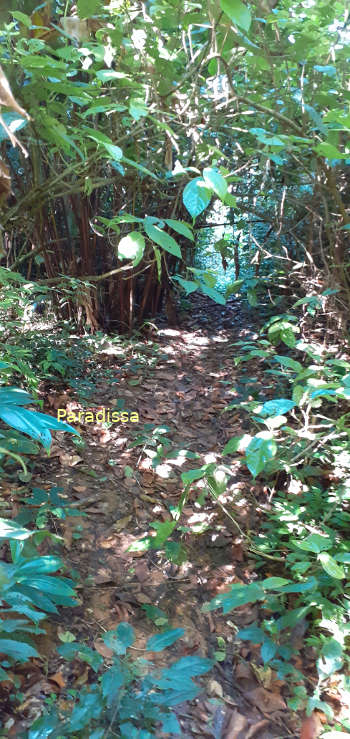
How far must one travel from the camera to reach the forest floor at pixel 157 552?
1.43 metres

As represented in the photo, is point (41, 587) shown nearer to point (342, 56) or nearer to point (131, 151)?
point (131, 151)

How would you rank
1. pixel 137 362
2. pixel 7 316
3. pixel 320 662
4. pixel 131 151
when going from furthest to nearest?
pixel 137 362, pixel 7 316, pixel 131 151, pixel 320 662

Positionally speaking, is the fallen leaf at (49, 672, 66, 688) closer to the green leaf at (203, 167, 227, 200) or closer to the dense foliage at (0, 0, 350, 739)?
the dense foliage at (0, 0, 350, 739)

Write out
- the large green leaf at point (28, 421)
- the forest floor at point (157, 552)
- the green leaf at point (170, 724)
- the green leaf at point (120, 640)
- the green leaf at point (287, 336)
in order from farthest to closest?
the green leaf at point (287, 336) → the forest floor at point (157, 552) → the green leaf at point (120, 640) → the green leaf at point (170, 724) → the large green leaf at point (28, 421)

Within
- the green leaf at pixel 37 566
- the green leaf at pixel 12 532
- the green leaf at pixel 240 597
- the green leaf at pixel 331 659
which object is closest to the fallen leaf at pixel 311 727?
the green leaf at pixel 331 659

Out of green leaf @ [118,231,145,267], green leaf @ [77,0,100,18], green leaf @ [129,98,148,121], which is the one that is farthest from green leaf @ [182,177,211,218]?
green leaf @ [77,0,100,18]

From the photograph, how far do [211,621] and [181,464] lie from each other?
0.85 m

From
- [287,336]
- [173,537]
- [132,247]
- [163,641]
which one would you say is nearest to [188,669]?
[163,641]

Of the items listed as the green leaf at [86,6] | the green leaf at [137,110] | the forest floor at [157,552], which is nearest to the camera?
the green leaf at [137,110]

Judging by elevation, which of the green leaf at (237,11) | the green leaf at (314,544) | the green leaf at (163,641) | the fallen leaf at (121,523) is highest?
the green leaf at (237,11)

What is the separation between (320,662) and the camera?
1.45m

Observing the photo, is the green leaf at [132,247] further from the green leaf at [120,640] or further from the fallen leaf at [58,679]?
the fallen leaf at [58,679]

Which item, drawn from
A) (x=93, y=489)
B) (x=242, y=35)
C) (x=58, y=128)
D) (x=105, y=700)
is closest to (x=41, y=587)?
(x=105, y=700)

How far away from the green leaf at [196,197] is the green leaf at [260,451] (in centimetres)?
63
